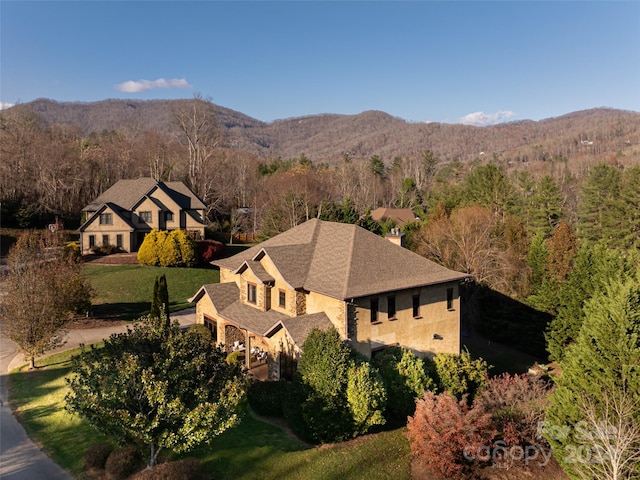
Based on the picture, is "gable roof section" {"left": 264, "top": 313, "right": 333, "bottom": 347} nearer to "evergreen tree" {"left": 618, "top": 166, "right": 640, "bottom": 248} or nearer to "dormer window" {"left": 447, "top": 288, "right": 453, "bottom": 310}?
"dormer window" {"left": 447, "top": 288, "right": 453, "bottom": 310}

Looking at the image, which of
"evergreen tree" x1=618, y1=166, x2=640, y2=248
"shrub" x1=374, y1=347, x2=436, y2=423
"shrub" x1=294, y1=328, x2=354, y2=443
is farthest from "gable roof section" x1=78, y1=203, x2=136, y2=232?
"evergreen tree" x1=618, y1=166, x2=640, y2=248

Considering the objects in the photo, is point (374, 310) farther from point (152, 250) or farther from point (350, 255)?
point (152, 250)

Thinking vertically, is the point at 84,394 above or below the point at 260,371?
above

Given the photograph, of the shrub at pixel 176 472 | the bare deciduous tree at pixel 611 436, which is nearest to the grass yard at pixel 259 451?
the shrub at pixel 176 472

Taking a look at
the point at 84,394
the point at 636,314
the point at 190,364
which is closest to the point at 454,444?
the point at 636,314

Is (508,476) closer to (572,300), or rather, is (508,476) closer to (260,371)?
(260,371)

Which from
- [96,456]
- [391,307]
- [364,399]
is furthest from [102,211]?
[364,399]

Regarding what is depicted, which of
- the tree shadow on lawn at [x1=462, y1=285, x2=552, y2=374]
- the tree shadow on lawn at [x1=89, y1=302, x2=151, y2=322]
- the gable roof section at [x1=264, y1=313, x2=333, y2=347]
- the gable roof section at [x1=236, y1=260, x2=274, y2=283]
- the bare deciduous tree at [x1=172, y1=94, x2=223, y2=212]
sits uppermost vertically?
the bare deciduous tree at [x1=172, y1=94, x2=223, y2=212]
